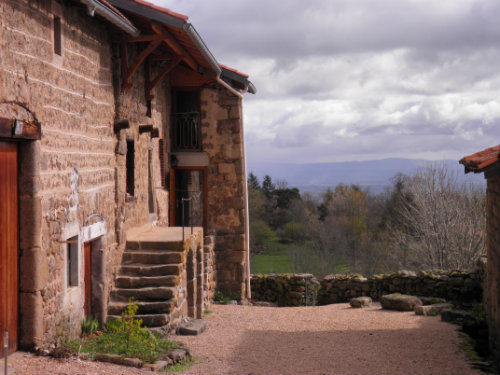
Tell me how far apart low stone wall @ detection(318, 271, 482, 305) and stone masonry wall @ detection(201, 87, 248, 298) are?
9.24ft

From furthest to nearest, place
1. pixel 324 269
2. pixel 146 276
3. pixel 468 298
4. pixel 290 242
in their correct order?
pixel 290 242 < pixel 324 269 < pixel 468 298 < pixel 146 276

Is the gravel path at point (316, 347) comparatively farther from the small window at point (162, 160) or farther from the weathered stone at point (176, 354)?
the small window at point (162, 160)

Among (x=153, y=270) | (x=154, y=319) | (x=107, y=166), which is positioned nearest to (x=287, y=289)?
(x=153, y=270)

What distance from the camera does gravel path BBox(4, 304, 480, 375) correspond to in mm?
7594

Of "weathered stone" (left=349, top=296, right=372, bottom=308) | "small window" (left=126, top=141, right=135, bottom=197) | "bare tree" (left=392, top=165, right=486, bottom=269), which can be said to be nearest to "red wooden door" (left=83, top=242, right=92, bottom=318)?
"small window" (left=126, top=141, right=135, bottom=197)

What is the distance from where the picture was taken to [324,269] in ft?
105

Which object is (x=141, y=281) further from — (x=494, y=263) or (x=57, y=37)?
(x=494, y=263)

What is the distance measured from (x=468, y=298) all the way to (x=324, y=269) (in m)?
17.9

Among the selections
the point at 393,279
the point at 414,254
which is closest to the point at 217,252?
the point at 393,279

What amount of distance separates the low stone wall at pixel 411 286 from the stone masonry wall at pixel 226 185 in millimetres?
→ 2815

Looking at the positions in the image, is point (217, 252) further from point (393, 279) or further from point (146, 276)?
point (146, 276)

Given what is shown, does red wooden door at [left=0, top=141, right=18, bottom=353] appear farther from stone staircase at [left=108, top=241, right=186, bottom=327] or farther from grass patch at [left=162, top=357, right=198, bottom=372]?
stone staircase at [left=108, top=241, right=186, bottom=327]

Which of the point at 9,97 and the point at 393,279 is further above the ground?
the point at 9,97

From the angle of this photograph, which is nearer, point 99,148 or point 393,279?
point 99,148
